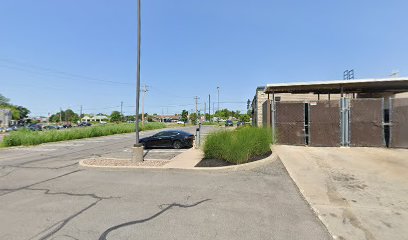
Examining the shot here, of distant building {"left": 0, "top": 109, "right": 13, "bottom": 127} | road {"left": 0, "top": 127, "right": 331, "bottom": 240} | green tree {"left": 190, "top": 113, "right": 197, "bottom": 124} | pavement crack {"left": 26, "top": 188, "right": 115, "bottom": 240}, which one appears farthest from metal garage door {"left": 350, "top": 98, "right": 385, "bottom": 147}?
distant building {"left": 0, "top": 109, "right": 13, "bottom": 127}

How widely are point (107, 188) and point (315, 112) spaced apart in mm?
9880

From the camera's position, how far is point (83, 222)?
15.4 feet

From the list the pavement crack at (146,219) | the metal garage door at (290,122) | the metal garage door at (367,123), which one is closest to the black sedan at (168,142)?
the metal garage door at (290,122)

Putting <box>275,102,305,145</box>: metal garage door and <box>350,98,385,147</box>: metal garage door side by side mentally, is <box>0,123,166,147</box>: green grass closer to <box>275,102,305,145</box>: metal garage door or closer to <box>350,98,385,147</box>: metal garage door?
<box>275,102,305,145</box>: metal garage door

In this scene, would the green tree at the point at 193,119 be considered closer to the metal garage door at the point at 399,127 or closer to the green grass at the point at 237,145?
the metal garage door at the point at 399,127

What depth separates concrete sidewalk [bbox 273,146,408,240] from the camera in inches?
173

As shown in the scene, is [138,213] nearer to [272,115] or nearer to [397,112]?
[272,115]

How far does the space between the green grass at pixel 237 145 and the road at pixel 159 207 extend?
98 cm

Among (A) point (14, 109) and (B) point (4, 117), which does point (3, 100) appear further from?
(B) point (4, 117)

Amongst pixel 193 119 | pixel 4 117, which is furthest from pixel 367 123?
pixel 4 117

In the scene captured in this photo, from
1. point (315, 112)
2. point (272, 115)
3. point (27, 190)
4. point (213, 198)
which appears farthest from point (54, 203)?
point (315, 112)

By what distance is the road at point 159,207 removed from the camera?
4.25 m

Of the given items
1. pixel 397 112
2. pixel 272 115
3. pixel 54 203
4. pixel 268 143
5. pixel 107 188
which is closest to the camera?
pixel 54 203

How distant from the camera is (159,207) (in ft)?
17.9
